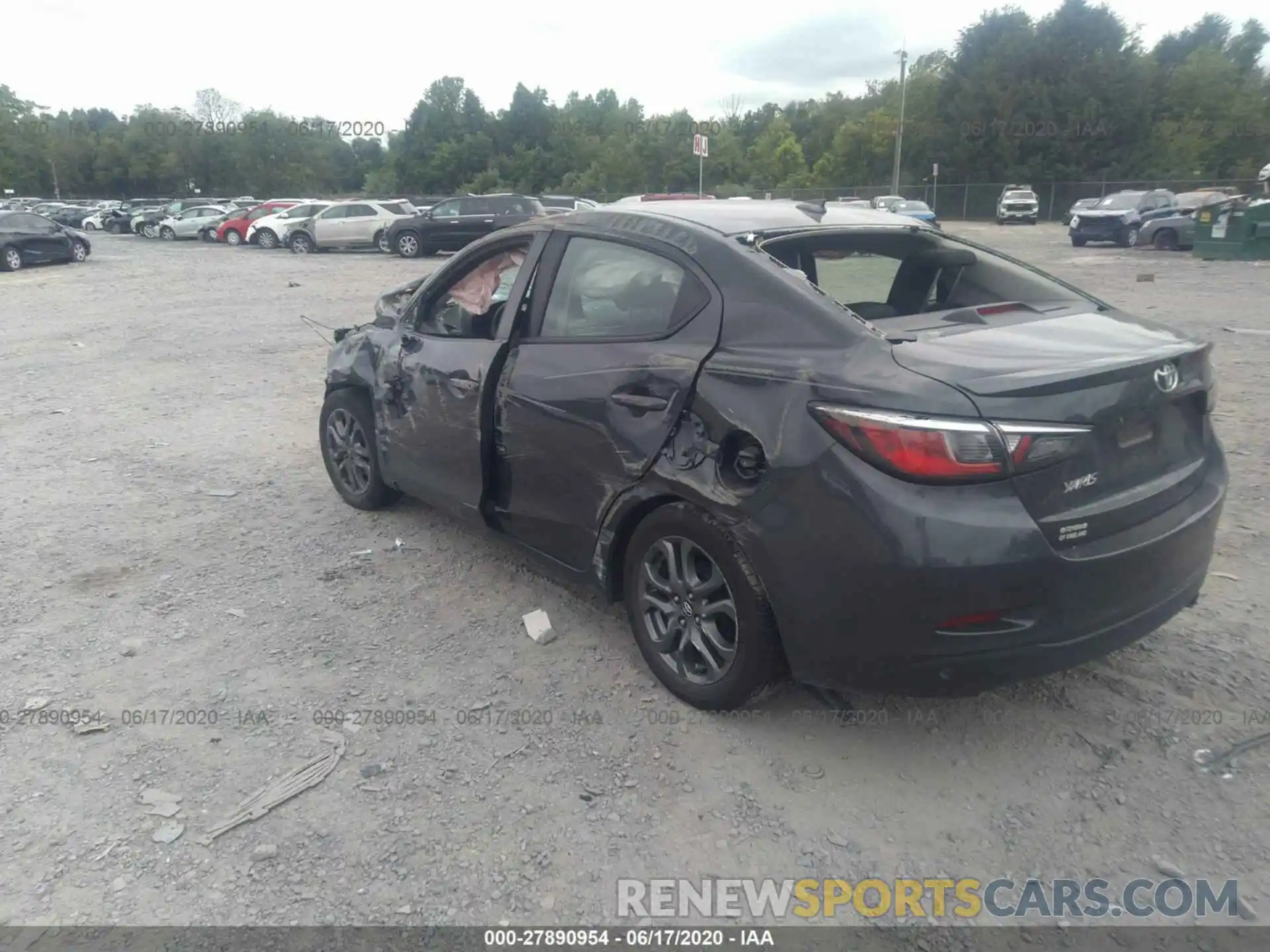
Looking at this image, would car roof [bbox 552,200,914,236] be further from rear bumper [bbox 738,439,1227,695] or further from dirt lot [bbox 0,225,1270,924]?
dirt lot [bbox 0,225,1270,924]

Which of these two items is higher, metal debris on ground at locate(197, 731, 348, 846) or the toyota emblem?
the toyota emblem

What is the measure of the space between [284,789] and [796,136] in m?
87.9

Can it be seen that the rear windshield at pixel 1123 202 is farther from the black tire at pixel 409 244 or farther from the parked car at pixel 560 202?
the black tire at pixel 409 244

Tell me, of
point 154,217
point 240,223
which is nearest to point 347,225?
point 240,223

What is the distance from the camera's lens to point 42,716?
3572 mm

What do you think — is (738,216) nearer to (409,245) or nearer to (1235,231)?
(1235,231)

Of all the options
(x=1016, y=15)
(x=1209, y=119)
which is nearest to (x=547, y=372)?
(x=1016, y=15)

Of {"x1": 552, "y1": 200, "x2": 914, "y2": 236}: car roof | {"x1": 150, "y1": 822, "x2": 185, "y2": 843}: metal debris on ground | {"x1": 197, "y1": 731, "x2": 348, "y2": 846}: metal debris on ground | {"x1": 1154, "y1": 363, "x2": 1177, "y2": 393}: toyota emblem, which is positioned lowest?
{"x1": 197, "y1": 731, "x2": 348, "y2": 846}: metal debris on ground

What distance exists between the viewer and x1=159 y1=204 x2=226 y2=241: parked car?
3878 cm

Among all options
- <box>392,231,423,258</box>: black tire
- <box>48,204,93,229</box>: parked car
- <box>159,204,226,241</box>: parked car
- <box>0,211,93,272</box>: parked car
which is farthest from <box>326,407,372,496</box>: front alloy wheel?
<box>48,204,93,229</box>: parked car

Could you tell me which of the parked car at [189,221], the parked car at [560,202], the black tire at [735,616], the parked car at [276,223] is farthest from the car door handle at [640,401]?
the parked car at [189,221]

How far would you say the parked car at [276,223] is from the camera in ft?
105

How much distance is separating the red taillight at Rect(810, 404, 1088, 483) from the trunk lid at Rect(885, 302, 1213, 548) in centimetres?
3

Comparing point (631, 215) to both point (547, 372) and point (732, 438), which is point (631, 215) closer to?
point (547, 372)
